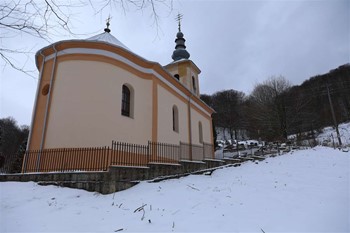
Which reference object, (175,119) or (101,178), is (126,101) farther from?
(101,178)

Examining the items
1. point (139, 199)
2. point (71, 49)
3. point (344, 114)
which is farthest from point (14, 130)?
point (344, 114)

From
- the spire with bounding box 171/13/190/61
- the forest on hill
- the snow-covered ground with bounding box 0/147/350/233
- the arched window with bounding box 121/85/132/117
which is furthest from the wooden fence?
the forest on hill

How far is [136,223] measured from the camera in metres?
4.71

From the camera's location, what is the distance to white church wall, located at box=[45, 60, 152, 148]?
10023 millimetres

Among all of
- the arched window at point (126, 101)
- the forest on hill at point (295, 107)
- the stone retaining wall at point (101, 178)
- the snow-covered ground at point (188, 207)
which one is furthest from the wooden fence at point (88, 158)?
the forest on hill at point (295, 107)

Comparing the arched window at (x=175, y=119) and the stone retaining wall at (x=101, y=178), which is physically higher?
the arched window at (x=175, y=119)

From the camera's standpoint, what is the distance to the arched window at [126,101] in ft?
39.3

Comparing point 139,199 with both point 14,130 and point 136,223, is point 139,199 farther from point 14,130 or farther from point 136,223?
point 14,130

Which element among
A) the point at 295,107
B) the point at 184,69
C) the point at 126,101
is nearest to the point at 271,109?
the point at 295,107

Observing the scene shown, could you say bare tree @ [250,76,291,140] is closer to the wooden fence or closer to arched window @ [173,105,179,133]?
arched window @ [173,105,179,133]

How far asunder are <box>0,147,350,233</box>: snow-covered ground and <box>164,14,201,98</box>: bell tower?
43.8 feet

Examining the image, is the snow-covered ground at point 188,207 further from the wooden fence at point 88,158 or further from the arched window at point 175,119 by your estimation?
the arched window at point 175,119

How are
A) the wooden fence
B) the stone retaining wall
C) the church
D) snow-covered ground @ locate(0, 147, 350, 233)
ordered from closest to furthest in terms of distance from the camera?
1. snow-covered ground @ locate(0, 147, 350, 233)
2. the stone retaining wall
3. the wooden fence
4. the church

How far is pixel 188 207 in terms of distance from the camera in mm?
5945
